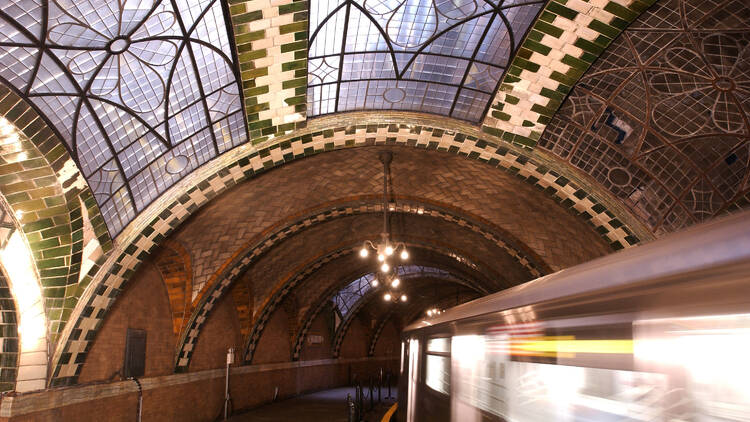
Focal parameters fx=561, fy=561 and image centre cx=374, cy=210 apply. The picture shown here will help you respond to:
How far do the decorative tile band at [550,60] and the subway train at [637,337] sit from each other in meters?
4.17

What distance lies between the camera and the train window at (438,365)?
4.94 m

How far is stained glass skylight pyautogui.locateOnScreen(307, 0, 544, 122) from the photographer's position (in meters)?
6.64

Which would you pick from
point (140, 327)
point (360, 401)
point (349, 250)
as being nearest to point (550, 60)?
point (360, 401)

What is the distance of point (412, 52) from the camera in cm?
741

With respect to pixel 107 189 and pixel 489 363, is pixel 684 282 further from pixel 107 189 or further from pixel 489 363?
pixel 107 189

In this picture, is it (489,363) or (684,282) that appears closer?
(684,282)

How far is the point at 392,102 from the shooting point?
330 inches

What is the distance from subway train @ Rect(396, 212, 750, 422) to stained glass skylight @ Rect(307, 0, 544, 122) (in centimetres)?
439

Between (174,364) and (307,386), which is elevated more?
(174,364)

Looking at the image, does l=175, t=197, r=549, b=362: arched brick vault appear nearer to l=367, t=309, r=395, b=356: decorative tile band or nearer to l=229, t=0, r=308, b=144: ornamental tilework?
l=229, t=0, r=308, b=144: ornamental tilework

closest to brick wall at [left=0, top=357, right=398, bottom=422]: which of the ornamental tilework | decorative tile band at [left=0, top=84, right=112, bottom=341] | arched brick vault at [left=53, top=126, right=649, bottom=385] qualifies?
arched brick vault at [left=53, top=126, right=649, bottom=385]

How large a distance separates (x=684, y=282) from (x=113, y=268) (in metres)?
8.03

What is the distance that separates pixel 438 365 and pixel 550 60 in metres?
3.96

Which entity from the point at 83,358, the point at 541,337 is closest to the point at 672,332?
the point at 541,337
